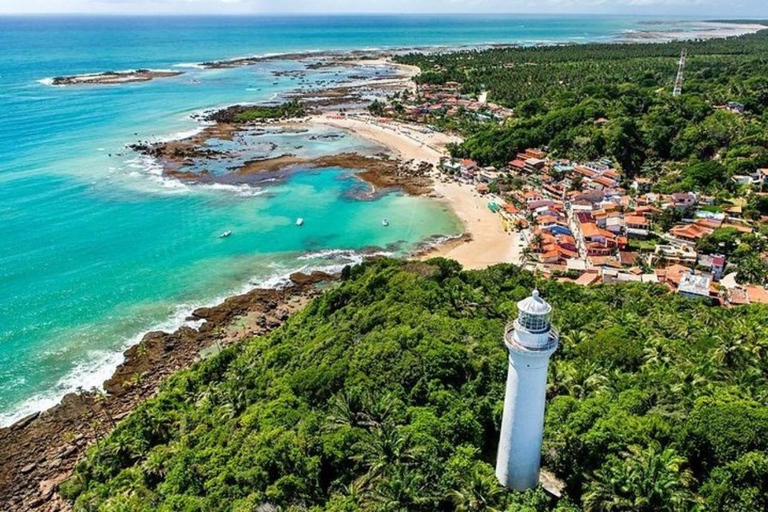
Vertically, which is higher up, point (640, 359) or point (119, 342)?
point (640, 359)

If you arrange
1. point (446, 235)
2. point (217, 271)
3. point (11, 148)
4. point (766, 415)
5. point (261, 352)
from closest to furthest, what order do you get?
point (766, 415) → point (261, 352) → point (217, 271) → point (446, 235) → point (11, 148)

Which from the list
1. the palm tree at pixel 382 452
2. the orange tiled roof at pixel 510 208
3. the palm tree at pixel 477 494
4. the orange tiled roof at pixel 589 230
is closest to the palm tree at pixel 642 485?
the palm tree at pixel 477 494

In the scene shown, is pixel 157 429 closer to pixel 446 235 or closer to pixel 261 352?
pixel 261 352

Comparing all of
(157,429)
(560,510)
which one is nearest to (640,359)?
(560,510)

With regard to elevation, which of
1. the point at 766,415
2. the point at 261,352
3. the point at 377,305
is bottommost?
the point at 261,352

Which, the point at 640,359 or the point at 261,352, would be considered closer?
the point at 640,359

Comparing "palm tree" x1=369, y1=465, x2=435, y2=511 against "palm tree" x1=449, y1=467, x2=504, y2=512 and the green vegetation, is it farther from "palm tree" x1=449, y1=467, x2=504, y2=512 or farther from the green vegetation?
the green vegetation

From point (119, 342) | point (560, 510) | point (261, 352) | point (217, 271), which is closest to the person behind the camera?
point (560, 510)
